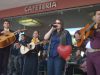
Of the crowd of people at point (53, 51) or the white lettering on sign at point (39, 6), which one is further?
the white lettering on sign at point (39, 6)

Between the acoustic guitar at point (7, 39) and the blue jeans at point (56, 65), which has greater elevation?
the acoustic guitar at point (7, 39)

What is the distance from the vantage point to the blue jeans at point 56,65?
3.44 metres

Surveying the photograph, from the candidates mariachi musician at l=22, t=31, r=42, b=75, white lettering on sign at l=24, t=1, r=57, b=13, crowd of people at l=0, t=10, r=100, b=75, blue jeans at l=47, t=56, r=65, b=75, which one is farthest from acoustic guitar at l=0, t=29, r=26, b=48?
white lettering on sign at l=24, t=1, r=57, b=13

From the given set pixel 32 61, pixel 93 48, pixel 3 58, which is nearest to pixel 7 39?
pixel 3 58

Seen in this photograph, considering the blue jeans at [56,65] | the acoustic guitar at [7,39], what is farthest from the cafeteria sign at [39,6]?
the blue jeans at [56,65]

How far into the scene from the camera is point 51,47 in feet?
12.0

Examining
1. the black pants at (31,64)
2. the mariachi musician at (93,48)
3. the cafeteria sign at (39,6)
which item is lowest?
the black pants at (31,64)

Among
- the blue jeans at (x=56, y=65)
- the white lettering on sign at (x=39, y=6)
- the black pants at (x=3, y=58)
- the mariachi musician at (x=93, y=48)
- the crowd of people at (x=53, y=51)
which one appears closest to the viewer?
the mariachi musician at (x=93, y=48)

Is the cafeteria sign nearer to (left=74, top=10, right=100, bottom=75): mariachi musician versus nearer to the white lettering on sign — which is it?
the white lettering on sign

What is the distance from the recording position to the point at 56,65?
136 inches

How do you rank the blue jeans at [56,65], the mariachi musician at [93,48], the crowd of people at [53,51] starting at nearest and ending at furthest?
1. the mariachi musician at [93,48]
2. the crowd of people at [53,51]
3. the blue jeans at [56,65]

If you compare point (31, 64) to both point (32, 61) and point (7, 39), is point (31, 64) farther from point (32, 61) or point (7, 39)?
point (7, 39)

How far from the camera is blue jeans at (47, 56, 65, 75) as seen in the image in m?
3.44

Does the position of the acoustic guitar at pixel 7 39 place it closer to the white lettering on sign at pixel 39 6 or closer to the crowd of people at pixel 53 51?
the crowd of people at pixel 53 51
